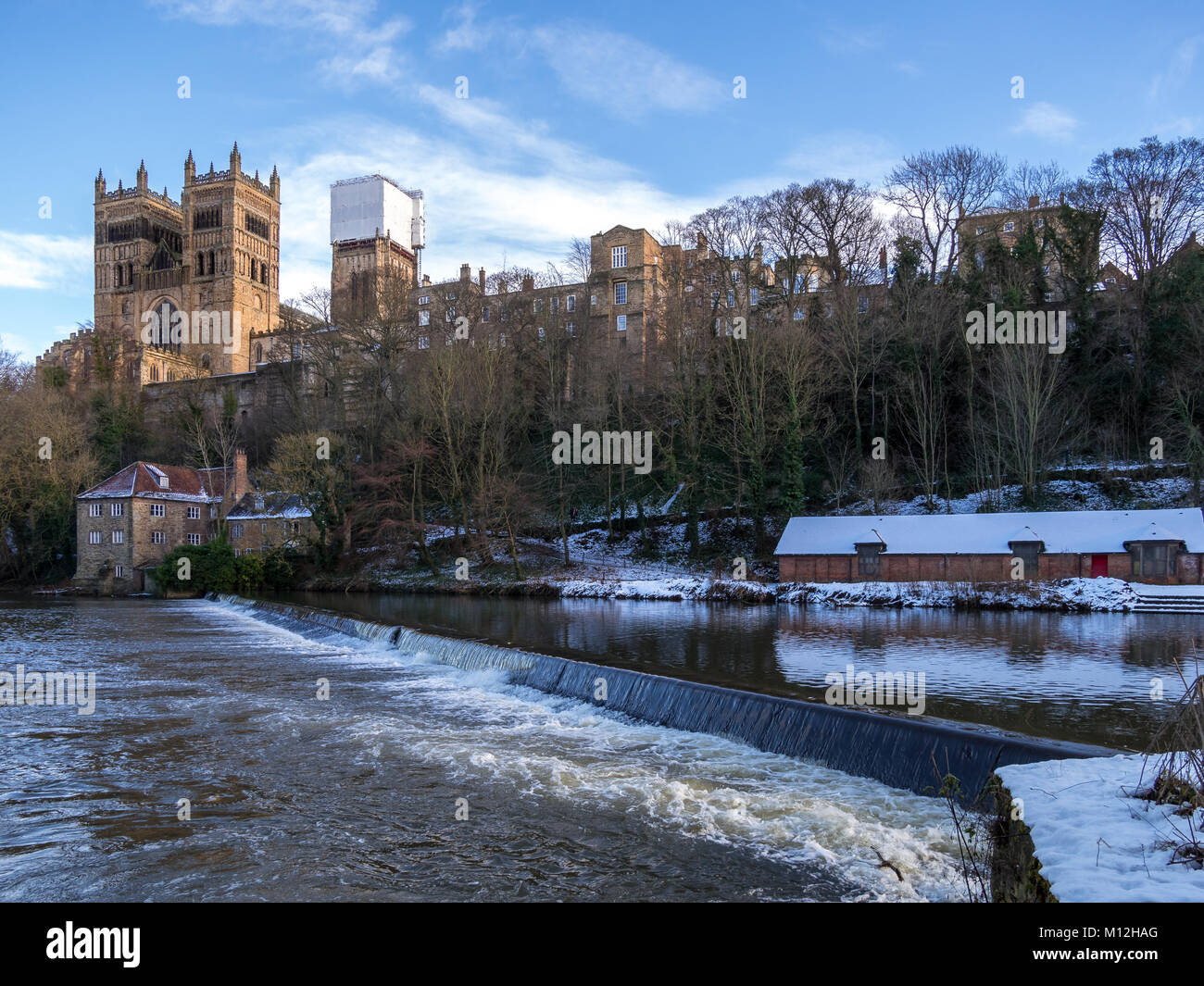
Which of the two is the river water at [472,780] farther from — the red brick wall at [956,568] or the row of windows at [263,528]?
the row of windows at [263,528]

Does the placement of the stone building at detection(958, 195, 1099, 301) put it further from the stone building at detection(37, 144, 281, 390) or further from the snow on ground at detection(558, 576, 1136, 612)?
the stone building at detection(37, 144, 281, 390)

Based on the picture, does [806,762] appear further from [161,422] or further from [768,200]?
[161,422]

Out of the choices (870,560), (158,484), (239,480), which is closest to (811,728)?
(870,560)

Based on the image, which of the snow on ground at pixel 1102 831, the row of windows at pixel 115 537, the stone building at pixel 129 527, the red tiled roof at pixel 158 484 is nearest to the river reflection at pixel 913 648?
the snow on ground at pixel 1102 831

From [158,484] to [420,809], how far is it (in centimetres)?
4562

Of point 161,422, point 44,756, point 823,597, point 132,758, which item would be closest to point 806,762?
point 132,758

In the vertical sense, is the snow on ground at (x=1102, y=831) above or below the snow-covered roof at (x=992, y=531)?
below

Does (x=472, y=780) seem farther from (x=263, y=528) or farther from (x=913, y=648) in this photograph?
(x=263, y=528)

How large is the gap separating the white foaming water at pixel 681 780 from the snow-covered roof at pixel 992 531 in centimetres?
2273

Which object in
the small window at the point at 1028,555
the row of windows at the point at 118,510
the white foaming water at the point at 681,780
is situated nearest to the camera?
the white foaming water at the point at 681,780

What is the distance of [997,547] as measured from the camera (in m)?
33.2

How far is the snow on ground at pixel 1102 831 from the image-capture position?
4.80m

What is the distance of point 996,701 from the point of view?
13047mm

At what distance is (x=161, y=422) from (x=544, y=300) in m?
33.3
